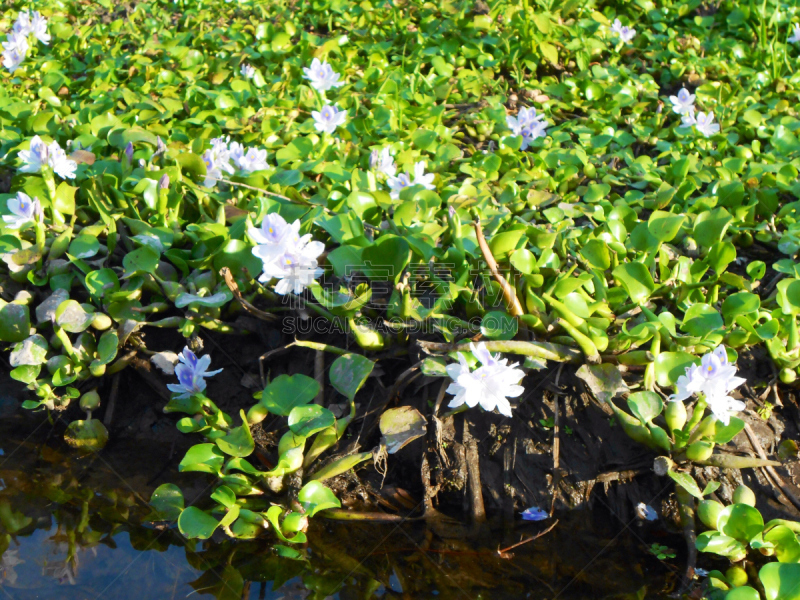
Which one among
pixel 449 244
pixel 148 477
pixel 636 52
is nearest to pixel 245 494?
pixel 148 477

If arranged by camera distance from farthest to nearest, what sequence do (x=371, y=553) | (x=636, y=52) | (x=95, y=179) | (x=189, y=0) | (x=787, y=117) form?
(x=189, y=0), (x=636, y=52), (x=787, y=117), (x=95, y=179), (x=371, y=553)

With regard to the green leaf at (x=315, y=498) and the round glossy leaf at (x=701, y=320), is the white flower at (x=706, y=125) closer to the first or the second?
the round glossy leaf at (x=701, y=320)

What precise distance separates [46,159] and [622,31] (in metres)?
3.41

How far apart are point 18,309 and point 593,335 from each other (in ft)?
6.74

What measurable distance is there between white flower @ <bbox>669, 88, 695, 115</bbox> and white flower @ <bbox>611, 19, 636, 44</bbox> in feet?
2.80

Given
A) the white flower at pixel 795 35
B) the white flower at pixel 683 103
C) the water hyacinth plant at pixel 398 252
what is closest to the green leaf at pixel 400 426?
the water hyacinth plant at pixel 398 252

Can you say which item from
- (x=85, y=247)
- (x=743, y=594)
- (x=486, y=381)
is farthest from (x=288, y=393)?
(x=743, y=594)

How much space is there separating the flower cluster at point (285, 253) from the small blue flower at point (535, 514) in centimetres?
101

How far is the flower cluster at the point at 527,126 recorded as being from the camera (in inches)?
134

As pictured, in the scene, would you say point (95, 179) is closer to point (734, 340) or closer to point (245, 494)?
point (245, 494)

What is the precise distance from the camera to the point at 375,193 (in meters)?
2.62

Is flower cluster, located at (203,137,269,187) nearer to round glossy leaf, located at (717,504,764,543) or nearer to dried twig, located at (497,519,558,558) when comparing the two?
dried twig, located at (497,519,558,558)

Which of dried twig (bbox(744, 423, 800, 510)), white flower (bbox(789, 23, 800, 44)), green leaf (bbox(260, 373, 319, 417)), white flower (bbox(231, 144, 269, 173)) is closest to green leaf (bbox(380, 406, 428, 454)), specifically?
green leaf (bbox(260, 373, 319, 417))

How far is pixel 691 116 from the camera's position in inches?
140
